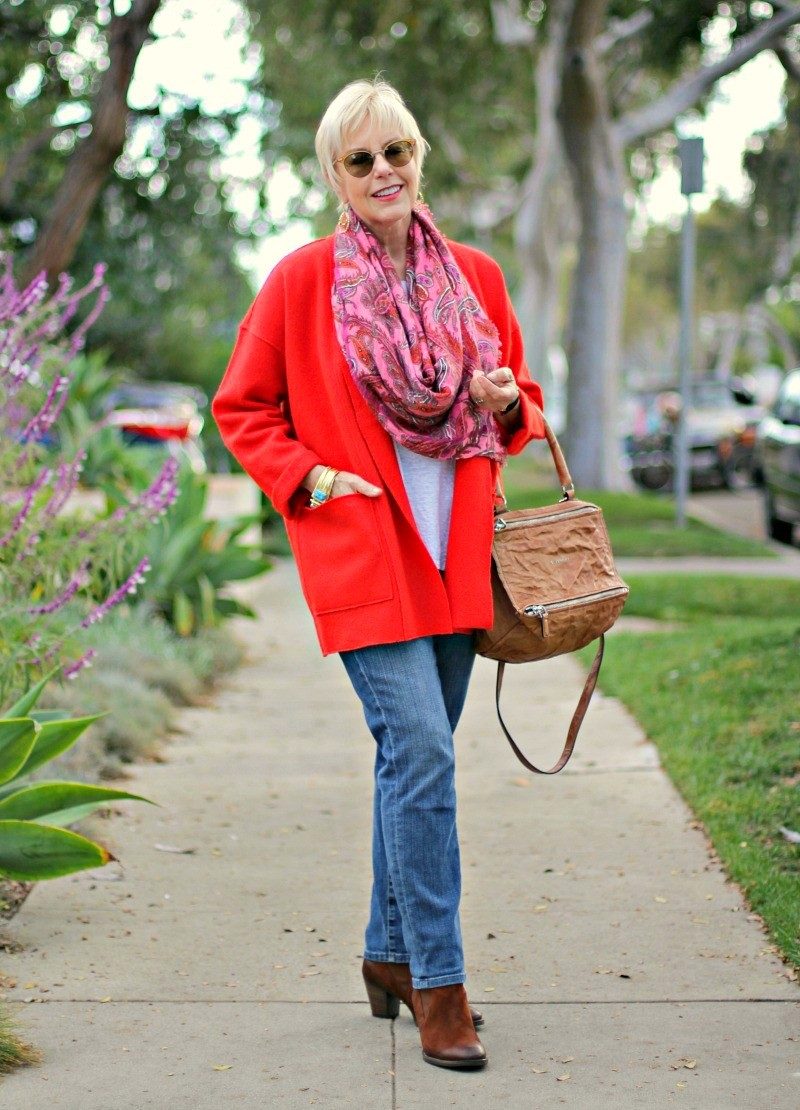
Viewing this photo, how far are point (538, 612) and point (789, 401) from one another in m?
12.4

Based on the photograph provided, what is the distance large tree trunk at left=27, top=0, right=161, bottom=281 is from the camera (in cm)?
1093

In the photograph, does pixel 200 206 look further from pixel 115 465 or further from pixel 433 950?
pixel 433 950

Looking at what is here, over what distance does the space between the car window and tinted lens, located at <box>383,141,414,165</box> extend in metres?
11.8

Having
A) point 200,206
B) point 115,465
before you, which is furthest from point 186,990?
point 200,206

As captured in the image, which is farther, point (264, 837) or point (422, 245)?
point (264, 837)

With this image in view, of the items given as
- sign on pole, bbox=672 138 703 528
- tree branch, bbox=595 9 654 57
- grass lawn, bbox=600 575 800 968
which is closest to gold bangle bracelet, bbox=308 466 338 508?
grass lawn, bbox=600 575 800 968

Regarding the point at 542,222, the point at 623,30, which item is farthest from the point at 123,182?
the point at 542,222

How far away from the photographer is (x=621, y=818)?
5.50 meters

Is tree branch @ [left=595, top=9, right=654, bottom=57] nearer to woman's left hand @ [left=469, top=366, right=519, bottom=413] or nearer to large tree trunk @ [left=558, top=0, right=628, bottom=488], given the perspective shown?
large tree trunk @ [left=558, top=0, right=628, bottom=488]

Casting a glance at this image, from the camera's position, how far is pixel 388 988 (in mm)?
3689

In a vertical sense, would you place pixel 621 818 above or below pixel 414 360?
below

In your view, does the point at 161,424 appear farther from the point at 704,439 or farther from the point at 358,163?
the point at 704,439

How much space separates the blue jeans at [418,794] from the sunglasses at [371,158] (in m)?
1.05

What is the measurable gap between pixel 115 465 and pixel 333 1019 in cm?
668
